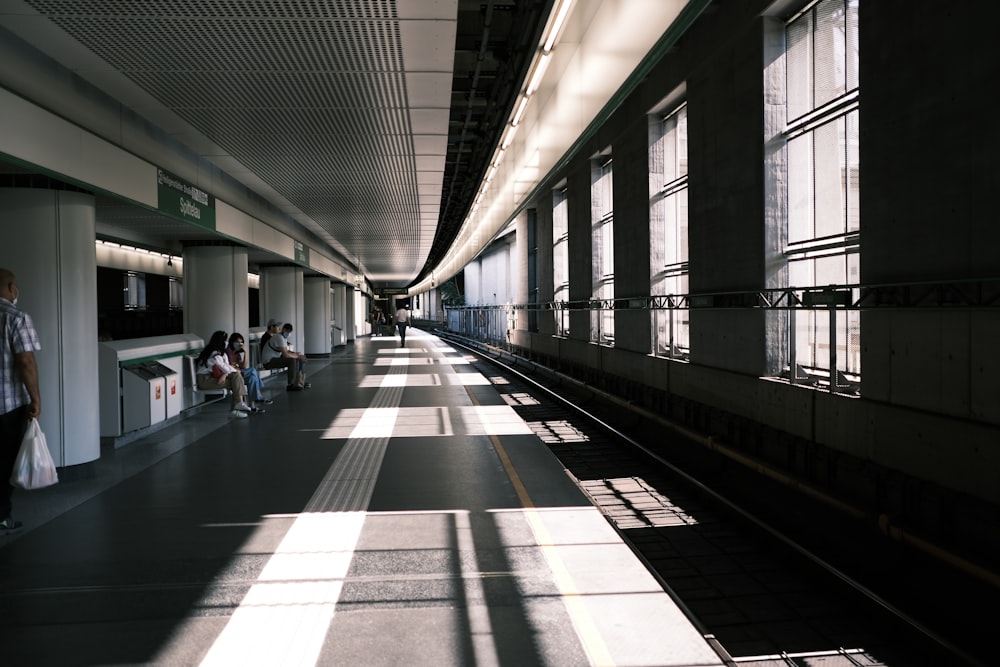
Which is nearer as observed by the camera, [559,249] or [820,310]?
[820,310]

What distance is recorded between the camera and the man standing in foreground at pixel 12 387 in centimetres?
486

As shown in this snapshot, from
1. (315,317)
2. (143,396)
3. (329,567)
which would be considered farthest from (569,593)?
(315,317)

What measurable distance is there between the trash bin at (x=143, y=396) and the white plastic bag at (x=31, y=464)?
140 inches

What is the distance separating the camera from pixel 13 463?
4.91m

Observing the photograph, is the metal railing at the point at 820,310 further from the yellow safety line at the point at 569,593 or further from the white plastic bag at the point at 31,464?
the white plastic bag at the point at 31,464

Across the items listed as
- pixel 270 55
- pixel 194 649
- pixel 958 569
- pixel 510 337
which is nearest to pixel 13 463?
pixel 194 649

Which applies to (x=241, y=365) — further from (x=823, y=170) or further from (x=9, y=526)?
(x=823, y=170)

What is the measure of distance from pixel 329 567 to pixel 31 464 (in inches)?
90.0

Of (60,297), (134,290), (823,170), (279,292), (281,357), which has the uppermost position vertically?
(823,170)

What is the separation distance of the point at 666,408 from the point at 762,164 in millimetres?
3723

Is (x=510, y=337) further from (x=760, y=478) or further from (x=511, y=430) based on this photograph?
(x=760, y=478)

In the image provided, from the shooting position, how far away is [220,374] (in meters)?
10.3

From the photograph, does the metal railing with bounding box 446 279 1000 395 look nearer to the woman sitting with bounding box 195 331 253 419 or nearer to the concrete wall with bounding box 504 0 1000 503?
the concrete wall with bounding box 504 0 1000 503

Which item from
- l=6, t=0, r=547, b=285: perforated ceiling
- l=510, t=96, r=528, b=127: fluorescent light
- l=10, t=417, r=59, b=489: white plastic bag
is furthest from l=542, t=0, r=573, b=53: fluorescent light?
l=10, t=417, r=59, b=489: white plastic bag
